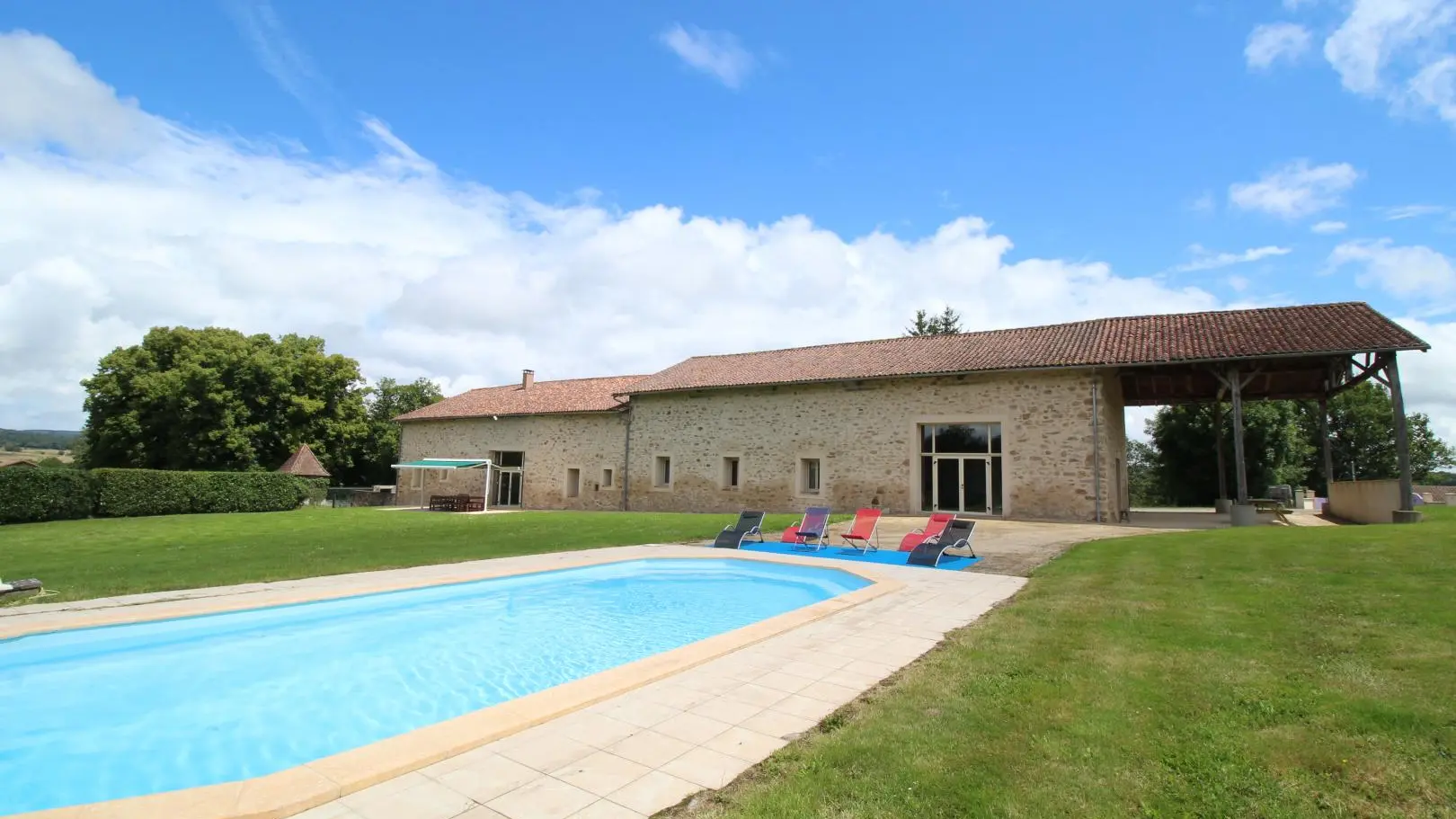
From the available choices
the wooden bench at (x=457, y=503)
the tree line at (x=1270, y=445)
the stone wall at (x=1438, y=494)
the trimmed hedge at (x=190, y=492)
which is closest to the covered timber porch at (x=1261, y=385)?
the tree line at (x=1270, y=445)

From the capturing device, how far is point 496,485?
2884 cm

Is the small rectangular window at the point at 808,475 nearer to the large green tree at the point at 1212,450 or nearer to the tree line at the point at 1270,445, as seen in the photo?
the tree line at the point at 1270,445

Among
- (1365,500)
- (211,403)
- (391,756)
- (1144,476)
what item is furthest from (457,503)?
(1144,476)

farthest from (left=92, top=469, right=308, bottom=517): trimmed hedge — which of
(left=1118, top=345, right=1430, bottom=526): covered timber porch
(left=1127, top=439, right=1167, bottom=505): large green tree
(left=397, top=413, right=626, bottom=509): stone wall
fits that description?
(left=1127, top=439, right=1167, bottom=505): large green tree

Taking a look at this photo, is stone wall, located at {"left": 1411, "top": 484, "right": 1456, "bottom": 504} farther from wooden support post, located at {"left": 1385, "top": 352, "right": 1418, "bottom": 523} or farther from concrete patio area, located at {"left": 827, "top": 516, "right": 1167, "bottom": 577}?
concrete patio area, located at {"left": 827, "top": 516, "right": 1167, "bottom": 577}

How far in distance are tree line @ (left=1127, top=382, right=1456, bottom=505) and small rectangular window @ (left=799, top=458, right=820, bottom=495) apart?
11.4 metres

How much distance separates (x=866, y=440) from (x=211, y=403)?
28.6 metres

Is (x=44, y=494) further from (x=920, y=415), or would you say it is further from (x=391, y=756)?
(x=920, y=415)

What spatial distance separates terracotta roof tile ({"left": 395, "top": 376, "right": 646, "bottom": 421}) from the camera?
87.8 feet

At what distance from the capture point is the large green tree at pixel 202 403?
30.9 metres

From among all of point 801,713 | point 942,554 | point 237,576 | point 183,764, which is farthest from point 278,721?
point 942,554

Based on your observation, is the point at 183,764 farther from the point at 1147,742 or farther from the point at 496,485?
the point at 496,485

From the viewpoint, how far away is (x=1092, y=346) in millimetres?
17875

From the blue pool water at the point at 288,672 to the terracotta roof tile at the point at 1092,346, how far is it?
451 inches
